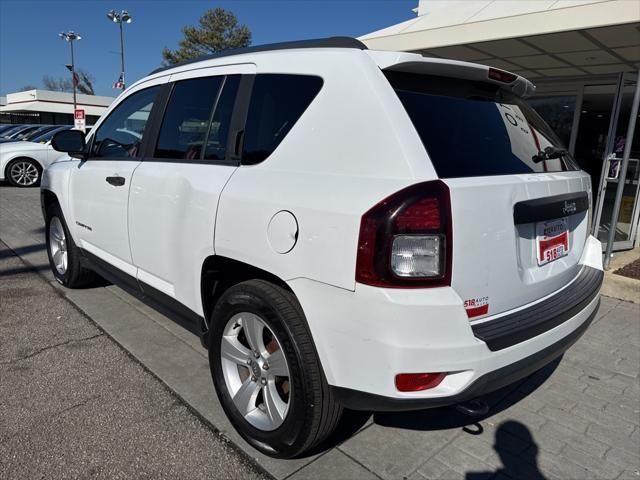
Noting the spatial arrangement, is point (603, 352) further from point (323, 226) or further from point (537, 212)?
point (323, 226)

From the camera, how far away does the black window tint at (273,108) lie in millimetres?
2199

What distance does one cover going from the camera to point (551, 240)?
2289 millimetres

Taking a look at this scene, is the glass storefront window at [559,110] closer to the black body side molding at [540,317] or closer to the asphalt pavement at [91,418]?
the black body side molding at [540,317]

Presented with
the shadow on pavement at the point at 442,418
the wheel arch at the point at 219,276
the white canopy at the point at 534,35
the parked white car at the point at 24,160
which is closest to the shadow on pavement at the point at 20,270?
the wheel arch at the point at 219,276

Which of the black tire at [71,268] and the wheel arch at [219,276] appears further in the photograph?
the black tire at [71,268]

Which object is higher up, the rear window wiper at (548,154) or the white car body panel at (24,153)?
the rear window wiper at (548,154)

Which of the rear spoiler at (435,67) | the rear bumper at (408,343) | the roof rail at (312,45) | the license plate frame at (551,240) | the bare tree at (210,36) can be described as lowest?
the rear bumper at (408,343)

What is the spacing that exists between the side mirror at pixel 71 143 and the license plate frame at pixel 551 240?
350cm

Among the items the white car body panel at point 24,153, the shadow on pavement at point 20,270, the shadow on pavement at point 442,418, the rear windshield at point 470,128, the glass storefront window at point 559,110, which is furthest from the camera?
the white car body panel at point 24,153

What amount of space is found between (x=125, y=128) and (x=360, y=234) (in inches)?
104

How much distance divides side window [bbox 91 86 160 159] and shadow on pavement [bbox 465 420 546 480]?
2.86 meters

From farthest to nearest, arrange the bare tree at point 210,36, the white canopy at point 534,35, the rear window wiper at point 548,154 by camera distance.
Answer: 1. the bare tree at point 210,36
2. the white canopy at point 534,35
3. the rear window wiper at point 548,154

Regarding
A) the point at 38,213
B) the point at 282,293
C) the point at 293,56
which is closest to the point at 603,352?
the point at 282,293

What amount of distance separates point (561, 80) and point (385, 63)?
790 cm
